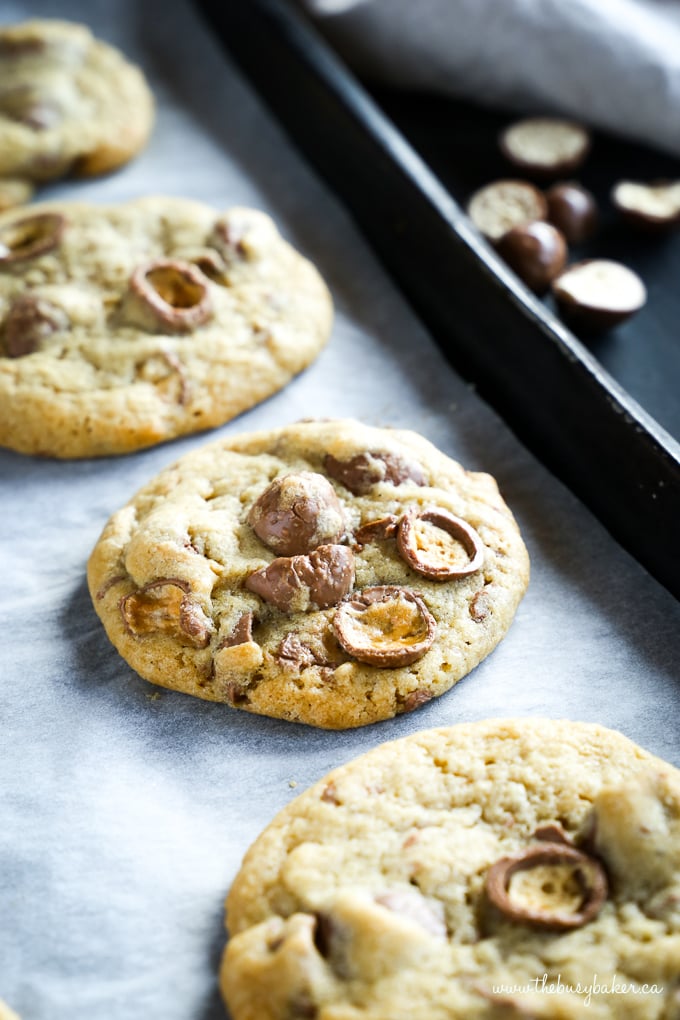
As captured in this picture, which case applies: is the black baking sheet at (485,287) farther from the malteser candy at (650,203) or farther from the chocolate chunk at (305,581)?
the chocolate chunk at (305,581)

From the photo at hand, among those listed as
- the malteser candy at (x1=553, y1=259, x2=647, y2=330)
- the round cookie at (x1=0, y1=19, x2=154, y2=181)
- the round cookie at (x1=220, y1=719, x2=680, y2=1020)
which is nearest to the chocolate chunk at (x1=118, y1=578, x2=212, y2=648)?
the round cookie at (x1=220, y1=719, x2=680, y2=1020)

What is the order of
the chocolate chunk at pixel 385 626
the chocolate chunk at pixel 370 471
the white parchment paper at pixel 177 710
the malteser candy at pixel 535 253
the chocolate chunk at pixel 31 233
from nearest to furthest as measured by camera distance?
the white parchment paper at pixel 177 710 < the chocolate chunk at pixel 385 626 < the chocolate chunk at pixel 370 471 < the chocolate chunk at pixel 31 233 < the malteser candy at pixel 535 253

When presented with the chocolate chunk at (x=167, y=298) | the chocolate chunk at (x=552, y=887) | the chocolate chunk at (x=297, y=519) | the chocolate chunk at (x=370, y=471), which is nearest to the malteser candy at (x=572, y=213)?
the chocolate chunk at (x=167, y=298)

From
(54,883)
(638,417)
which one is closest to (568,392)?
(638,417)

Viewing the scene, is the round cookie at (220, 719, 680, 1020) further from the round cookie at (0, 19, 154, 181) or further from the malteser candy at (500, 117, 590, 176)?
the round cookie at (0, 19, 154, 181)

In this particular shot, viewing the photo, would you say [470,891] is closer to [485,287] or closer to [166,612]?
[166,612]

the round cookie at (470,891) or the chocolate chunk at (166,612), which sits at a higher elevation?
the round cookie at (470,891)
